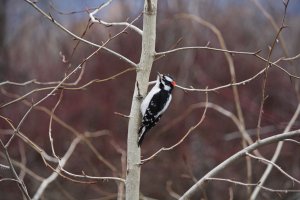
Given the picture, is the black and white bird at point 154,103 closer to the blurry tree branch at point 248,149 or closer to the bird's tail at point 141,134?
the bird's tail at point 141,134

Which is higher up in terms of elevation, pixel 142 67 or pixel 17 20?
pixel 17 20

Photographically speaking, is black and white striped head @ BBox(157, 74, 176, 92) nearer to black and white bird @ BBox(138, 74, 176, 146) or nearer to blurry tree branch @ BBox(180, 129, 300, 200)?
black and white bird @ BBox(138, 74, 176, 146)

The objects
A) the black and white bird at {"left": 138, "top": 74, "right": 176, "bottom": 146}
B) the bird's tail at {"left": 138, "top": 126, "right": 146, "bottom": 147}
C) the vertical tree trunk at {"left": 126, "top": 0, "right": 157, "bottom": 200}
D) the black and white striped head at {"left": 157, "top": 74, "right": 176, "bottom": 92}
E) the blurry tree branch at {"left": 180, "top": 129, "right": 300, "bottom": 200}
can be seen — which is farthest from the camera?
the black and white striped head at {"left": 157, "top": 74, "right": 176, "bottom": 92}

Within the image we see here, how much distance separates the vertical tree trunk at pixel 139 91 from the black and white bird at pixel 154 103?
0.05 m

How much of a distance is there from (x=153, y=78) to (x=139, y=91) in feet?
27.4

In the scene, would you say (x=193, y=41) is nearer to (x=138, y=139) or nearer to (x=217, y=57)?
(x=217, y=57)

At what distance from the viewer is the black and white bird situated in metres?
3.01

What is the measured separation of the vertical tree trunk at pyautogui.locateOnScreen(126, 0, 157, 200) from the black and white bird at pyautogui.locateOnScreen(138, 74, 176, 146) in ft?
0.18

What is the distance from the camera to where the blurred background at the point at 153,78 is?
10.1m

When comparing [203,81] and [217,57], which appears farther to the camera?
[217,57]

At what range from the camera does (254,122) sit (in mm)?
11203

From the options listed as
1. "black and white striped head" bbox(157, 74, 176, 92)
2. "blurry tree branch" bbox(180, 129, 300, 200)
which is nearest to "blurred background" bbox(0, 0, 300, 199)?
"black and white striped head" bbox(157, 74, 176, 92)

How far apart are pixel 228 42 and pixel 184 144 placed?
11.1 feet

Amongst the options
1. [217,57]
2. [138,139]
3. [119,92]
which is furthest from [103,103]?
[138,139]
